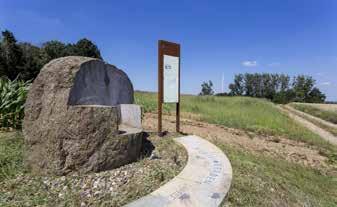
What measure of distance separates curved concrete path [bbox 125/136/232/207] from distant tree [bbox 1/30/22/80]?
21.8 meters

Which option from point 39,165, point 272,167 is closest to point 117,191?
point 39,165

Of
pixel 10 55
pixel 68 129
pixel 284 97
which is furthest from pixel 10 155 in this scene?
pixel 284 97

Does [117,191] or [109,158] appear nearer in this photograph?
[117,191]

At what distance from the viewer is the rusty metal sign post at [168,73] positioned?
16.5 ft

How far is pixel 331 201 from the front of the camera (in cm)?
355

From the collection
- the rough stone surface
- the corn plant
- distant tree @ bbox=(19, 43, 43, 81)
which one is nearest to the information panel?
the rough stone surface

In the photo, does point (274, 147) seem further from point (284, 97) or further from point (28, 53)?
point (284, 97)

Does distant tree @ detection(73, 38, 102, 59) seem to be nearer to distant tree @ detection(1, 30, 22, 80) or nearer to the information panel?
distant tree @ detection(1, 30, 22, 80)

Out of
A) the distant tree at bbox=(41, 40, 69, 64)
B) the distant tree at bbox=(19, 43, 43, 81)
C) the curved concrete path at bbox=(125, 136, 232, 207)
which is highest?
the distant tree at bbox=(41, 40, 69, 64)

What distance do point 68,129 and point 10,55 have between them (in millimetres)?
22545

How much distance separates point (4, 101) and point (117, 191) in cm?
389

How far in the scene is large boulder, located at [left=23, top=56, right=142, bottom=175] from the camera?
280 centimetres

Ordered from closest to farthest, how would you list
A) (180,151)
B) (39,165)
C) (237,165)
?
(39,165) < (237,165) < (180,151)

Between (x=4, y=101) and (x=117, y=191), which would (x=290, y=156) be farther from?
(x=4, y=101)
